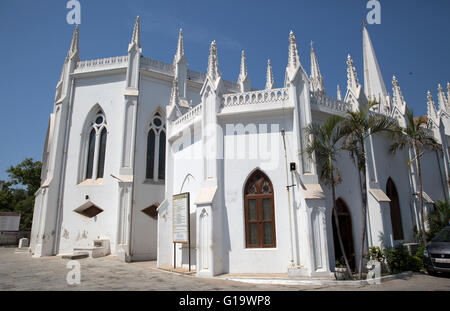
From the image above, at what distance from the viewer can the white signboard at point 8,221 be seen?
93.6ft

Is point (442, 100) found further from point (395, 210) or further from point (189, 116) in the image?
point (189, 116)

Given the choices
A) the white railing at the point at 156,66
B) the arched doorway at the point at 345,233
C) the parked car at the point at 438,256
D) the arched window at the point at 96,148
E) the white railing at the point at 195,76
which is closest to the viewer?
the parked car at the point at 438,256

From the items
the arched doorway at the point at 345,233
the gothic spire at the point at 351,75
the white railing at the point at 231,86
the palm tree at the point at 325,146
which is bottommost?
the arched doorway at the point at 345,233

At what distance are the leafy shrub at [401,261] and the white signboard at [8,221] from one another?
32.3 m

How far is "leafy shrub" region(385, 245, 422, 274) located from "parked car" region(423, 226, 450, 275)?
44 cm

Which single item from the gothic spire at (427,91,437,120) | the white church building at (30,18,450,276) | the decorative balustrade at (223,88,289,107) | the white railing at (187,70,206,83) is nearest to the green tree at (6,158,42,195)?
the white church building at (30,18,450,276)

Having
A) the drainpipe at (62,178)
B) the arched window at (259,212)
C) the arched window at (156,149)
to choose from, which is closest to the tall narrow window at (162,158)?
the arched window at (156,149)

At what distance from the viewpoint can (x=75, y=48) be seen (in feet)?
69.1

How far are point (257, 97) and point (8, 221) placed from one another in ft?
97.1

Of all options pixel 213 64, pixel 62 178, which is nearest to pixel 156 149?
pixel 62 178

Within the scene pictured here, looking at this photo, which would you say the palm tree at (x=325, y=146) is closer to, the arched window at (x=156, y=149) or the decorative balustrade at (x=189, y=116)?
the decorative balustrade at (x=189, y=116)
